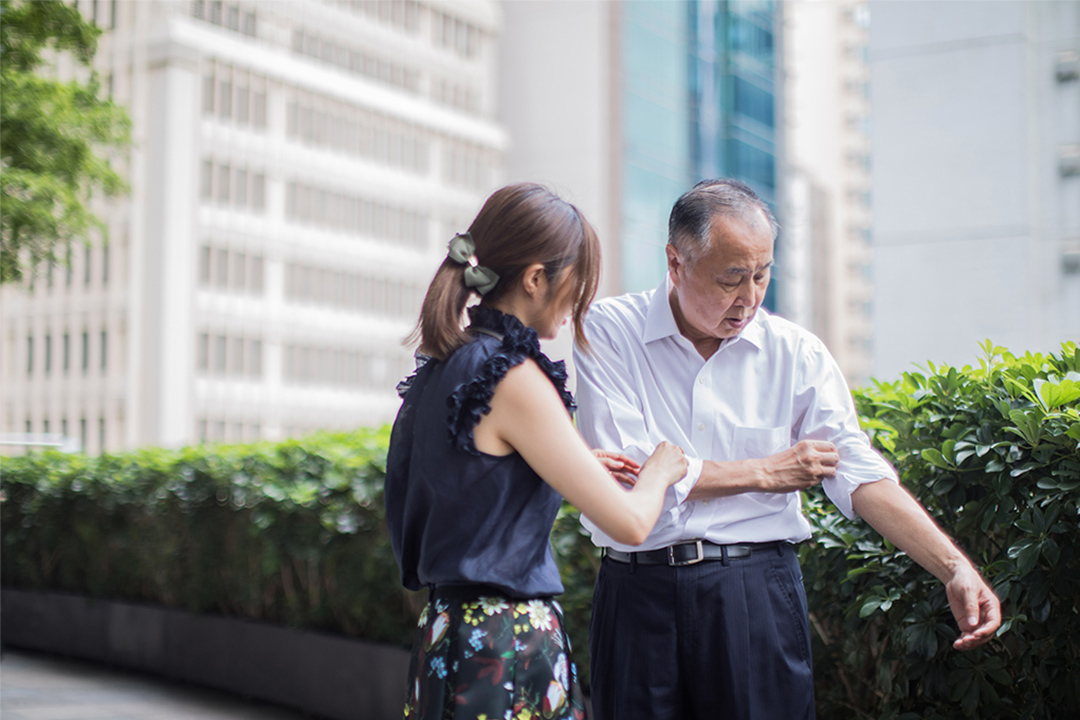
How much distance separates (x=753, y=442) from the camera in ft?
9.05

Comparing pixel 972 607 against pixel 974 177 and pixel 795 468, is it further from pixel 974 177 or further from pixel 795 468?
pixel 974 177

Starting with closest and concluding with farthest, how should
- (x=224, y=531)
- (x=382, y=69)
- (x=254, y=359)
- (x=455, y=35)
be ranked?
(x=224, y=531) < (x=254, y=359) < (x=382, y=69) < (x=455, y=35)

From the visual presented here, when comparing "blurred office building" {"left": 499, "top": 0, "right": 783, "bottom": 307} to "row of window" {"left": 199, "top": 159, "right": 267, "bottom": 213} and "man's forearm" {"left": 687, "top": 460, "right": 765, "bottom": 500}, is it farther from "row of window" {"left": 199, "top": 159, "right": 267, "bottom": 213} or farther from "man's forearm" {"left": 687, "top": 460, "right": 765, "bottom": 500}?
"man's forearm" {"left": 687, "top": 460, "right": 765, "bottom": 500}

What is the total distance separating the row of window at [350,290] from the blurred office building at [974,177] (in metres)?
48.4

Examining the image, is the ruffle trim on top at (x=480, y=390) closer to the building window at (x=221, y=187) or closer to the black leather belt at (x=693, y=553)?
the black leather belt at (x=693, y=553)

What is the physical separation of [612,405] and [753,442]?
13.1 inches

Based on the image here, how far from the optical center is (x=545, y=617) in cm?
238

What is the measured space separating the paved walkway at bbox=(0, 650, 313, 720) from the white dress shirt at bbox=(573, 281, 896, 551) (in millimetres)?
3968

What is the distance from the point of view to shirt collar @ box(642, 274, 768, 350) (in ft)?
9.22

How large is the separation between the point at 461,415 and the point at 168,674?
556 cm

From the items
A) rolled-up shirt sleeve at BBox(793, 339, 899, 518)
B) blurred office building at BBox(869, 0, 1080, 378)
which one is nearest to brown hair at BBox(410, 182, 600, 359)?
rolled-up shirt sleeve at BBox(793, 339, 899, 518)

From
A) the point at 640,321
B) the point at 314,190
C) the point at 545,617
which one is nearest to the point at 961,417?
the point at 640,321

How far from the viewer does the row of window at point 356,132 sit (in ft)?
186

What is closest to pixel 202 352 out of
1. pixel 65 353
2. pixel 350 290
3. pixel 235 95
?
pixel 65 353
